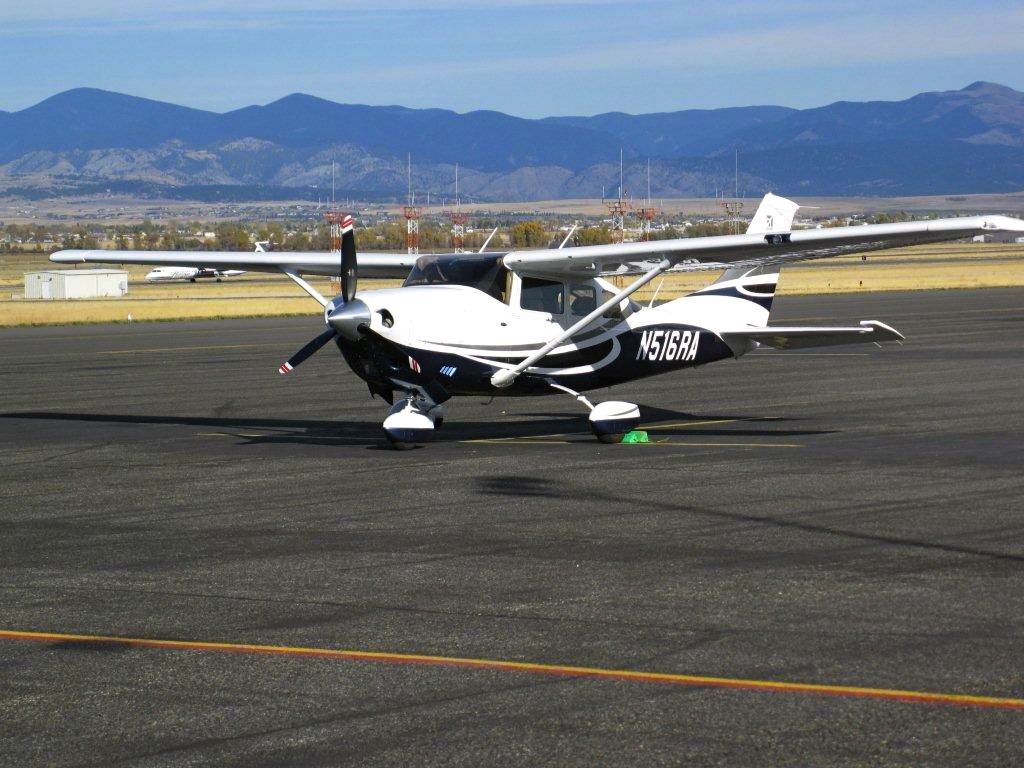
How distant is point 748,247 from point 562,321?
7.88 ft

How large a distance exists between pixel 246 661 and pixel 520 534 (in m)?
4.14

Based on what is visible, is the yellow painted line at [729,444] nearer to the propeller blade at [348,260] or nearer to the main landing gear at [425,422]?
the main landing gear at [425,422]

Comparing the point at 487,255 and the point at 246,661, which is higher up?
the point at 487,255

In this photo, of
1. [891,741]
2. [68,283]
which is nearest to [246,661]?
[891,741]

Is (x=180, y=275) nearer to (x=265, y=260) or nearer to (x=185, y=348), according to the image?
(x=185, y=348)

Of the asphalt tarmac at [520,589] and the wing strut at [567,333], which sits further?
the wing strut at [567,333]

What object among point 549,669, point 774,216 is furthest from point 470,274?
point 549,669

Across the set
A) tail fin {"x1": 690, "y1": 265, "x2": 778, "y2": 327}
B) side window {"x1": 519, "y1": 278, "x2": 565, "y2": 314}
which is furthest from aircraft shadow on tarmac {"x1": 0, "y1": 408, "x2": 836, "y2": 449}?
side window {"x1": 519, "y1": 278, "x2": 565, "y2": 314}

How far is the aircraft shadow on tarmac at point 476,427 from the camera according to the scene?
18.7 meters

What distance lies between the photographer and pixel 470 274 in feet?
58.6

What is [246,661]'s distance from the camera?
27.7ft

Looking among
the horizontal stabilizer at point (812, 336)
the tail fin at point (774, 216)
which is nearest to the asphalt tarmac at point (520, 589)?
the horizontal stabilizer at point (812, 336)

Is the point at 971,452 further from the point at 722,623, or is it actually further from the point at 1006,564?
the point at 722,623

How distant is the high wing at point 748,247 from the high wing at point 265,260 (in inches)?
112
